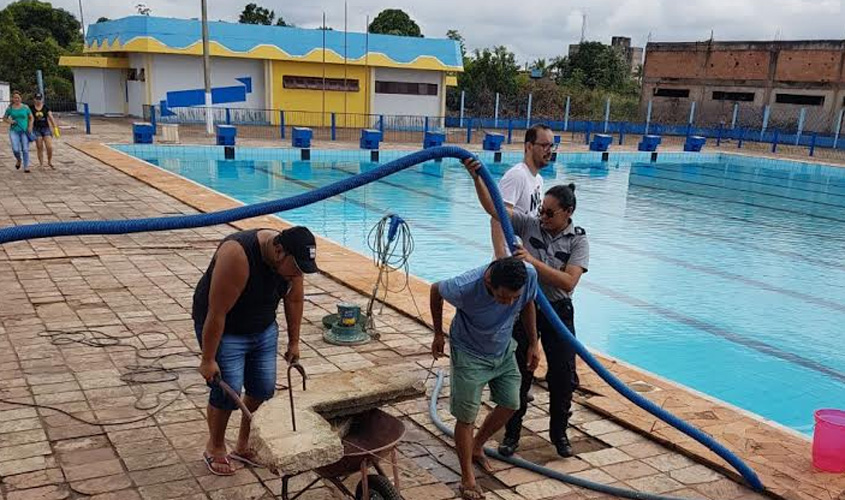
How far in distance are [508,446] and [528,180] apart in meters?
1.64

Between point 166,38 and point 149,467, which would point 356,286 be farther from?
point 166,38

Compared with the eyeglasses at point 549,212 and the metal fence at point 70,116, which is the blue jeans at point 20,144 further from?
the eyeglasses at point 549,212

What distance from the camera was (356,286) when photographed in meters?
7.23

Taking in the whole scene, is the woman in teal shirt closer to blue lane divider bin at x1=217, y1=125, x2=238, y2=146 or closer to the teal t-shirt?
the teal t-shirt

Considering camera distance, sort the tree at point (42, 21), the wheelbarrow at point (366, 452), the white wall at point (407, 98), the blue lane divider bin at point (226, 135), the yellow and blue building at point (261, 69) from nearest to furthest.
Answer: the wheelbarrow at point (366, 452) < the blue lane divider bin at point (226, 135) < the yellow and blue building at point (261, 69) < the white wall at point (407, 98) < the tree at point (42, 21)

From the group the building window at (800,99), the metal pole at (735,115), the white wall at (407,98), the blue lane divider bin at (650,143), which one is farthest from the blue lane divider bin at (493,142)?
the building window at (800,99)

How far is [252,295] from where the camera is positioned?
3.31 metres

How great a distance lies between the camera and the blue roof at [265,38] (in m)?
26.8

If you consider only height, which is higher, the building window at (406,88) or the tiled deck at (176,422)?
the building window at (406,88)

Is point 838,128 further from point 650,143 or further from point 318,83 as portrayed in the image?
point 318,83

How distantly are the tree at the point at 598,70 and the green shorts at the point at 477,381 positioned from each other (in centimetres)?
4210

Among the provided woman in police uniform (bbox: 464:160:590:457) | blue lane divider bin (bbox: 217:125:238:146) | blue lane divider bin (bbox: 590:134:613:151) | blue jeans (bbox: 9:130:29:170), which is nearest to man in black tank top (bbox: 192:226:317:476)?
woman in police uniform (bbox: 464:160:590:457)

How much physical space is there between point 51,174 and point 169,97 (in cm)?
1491

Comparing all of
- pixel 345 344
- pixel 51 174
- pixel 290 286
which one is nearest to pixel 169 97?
pixel 51 174
